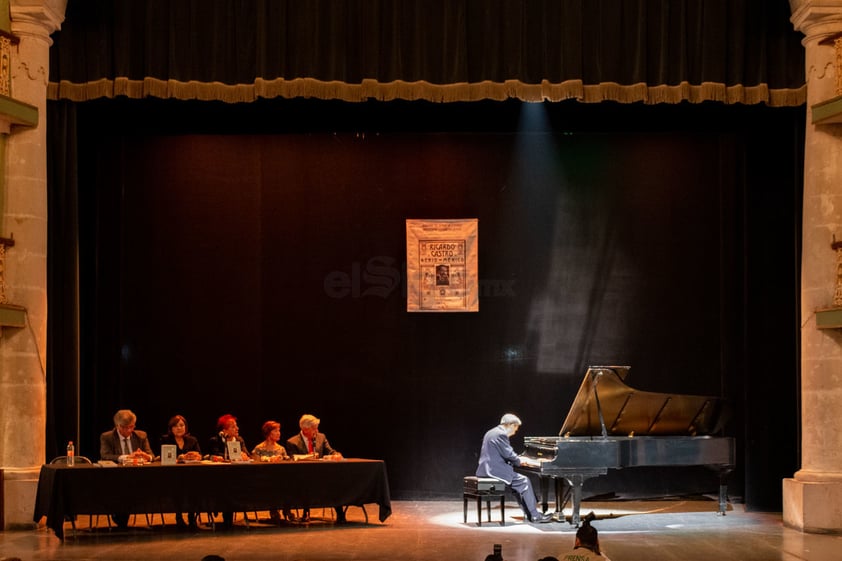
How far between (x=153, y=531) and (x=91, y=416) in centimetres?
270


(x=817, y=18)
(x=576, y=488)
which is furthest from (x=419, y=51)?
(x=576, y=488)

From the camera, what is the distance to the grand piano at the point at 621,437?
11008 millimetres

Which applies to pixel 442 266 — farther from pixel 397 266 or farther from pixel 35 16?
pixel 35 16

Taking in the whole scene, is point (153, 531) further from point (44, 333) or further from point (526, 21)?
point (526, 21)

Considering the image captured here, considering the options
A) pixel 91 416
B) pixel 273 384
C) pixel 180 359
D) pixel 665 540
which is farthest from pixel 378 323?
pixel 665 540

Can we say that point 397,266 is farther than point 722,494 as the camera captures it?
Yes

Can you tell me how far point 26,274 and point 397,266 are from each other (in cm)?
396

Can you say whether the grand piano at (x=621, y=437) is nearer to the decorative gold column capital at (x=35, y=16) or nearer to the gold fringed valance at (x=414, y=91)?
the gold fringed valance at (x=414, y=91)

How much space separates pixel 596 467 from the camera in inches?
433

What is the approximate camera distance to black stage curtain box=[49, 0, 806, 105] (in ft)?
38.2

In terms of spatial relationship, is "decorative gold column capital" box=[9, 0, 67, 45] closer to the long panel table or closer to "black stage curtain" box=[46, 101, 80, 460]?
"black stage curtain" box=[46, 101, 80, 460]

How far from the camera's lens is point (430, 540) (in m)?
10.3

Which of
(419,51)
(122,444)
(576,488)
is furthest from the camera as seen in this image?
(419,51)

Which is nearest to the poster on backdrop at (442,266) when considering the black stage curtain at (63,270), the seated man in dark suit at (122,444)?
the black stage curtain at (63,270)
